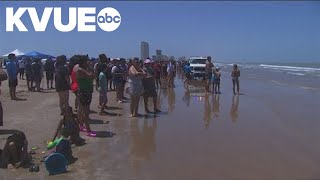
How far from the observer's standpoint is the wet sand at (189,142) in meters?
6.99

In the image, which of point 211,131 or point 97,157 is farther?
point 211,131

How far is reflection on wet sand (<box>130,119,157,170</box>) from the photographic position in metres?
7.87

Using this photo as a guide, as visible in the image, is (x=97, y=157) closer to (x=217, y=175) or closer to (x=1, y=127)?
(x=217, y=175)

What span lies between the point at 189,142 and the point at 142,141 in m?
0.95

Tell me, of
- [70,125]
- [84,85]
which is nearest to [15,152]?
[70,125]

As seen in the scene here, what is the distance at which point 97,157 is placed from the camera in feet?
25.5

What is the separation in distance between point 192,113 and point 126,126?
3.20m

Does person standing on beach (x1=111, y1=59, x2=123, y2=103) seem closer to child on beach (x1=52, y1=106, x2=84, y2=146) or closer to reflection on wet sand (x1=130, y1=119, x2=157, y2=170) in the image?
reflection on wet sand (x1=130, y1=119, x2=157, y2=170)

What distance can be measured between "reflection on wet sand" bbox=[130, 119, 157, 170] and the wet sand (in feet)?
0.05

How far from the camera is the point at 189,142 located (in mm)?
9141

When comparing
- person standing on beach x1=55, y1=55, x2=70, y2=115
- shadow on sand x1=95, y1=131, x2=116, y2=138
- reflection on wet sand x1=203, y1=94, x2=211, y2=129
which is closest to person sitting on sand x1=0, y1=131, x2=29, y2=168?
shadow on sand x1=95, y1=131, x2=116, y2=138

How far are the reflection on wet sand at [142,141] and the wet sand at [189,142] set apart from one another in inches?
0.7

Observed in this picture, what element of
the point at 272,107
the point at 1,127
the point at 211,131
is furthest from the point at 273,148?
the point at 272,107

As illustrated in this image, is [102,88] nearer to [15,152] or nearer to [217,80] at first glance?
[15,152]
